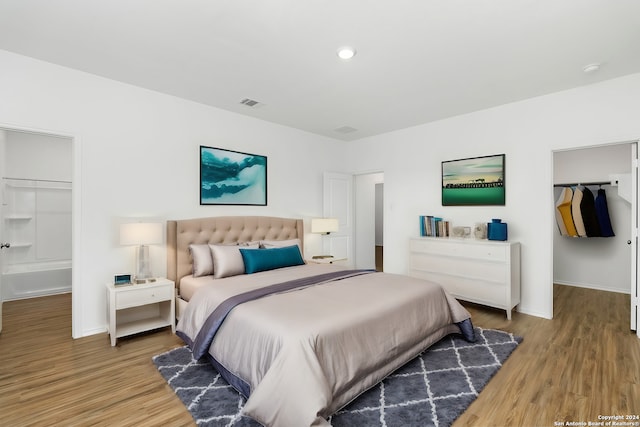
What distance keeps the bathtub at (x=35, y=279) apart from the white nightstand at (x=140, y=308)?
2286 mm

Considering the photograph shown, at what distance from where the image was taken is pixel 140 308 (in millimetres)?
3539

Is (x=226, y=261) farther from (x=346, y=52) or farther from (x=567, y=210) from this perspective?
(x=567, y=210)

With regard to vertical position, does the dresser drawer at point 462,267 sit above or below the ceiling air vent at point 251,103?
below

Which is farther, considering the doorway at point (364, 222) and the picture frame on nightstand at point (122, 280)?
the doorway at point (364, 222)

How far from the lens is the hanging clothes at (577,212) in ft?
15.8

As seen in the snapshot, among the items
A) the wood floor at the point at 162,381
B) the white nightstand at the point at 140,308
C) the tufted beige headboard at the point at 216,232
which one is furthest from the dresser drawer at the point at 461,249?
the white nightstand at the point at 140,308

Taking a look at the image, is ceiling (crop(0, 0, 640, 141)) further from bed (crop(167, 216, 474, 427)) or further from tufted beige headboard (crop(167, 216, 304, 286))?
bed (crop(167, 216, 474, 427))

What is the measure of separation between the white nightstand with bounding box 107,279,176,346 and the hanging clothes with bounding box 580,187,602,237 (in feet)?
19.1

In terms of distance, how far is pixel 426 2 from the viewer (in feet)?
6.80

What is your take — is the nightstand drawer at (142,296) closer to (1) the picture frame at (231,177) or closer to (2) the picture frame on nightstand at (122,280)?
(2) the picture frame on nightstand at (122,280)

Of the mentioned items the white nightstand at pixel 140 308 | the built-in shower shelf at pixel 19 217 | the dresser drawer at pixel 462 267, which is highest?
the built-in shower shelf at pixel 19 217

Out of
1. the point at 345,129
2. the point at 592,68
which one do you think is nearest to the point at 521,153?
the point at 592,68

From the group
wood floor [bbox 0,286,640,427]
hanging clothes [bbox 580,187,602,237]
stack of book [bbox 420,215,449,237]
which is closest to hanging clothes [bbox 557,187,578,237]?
hanging clothes [bbox 580,187,602,237]

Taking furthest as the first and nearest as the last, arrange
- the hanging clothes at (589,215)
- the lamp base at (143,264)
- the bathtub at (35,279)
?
the hanging clothes at (589,215) < the bathtub at (35,279) < the lamp base at (143,264)
